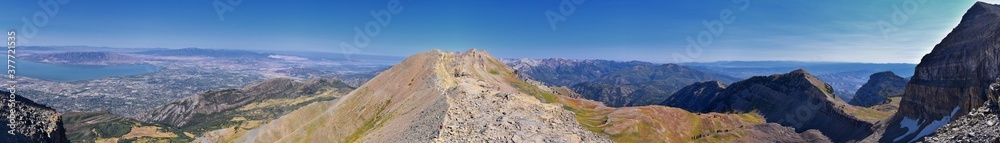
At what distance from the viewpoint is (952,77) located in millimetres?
89062

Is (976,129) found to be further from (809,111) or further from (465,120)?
(809,111)

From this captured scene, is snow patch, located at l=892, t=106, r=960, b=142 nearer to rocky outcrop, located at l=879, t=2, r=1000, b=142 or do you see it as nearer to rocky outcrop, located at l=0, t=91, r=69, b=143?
rocky outcrop, located at l=879, t=2, r=1000, b=142

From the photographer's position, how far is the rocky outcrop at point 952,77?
75.0 metres

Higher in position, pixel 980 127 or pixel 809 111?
pixel 980 127

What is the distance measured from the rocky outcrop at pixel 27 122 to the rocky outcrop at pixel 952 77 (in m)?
133

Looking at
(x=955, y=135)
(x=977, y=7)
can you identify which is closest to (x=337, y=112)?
(x=955, y=135)

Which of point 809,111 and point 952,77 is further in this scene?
point 809,111

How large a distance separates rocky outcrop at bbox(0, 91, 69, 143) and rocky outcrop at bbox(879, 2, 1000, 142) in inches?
5240

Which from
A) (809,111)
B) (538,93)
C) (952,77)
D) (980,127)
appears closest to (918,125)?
(952,77)

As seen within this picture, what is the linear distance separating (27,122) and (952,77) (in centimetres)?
15841

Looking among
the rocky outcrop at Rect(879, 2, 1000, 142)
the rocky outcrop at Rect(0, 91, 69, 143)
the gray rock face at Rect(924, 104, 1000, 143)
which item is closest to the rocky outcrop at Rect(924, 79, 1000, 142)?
the gray rock face at Rect(924, 104, 1000, 143)

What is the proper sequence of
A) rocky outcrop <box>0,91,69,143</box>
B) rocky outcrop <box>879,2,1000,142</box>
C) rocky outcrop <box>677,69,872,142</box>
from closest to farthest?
rocky outcrop <box>0,91,69,143</box> < rocky outcrop <box>879,2,1000,142</box> < rocky outcrop <box>677,69,872,142</box>

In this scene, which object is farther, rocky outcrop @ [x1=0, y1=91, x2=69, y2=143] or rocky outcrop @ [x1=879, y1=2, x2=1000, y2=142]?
rocky outcrop @ [x1=879, y1=2, x2=1000, y2=142]

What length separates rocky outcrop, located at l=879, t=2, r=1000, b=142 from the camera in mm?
75000
